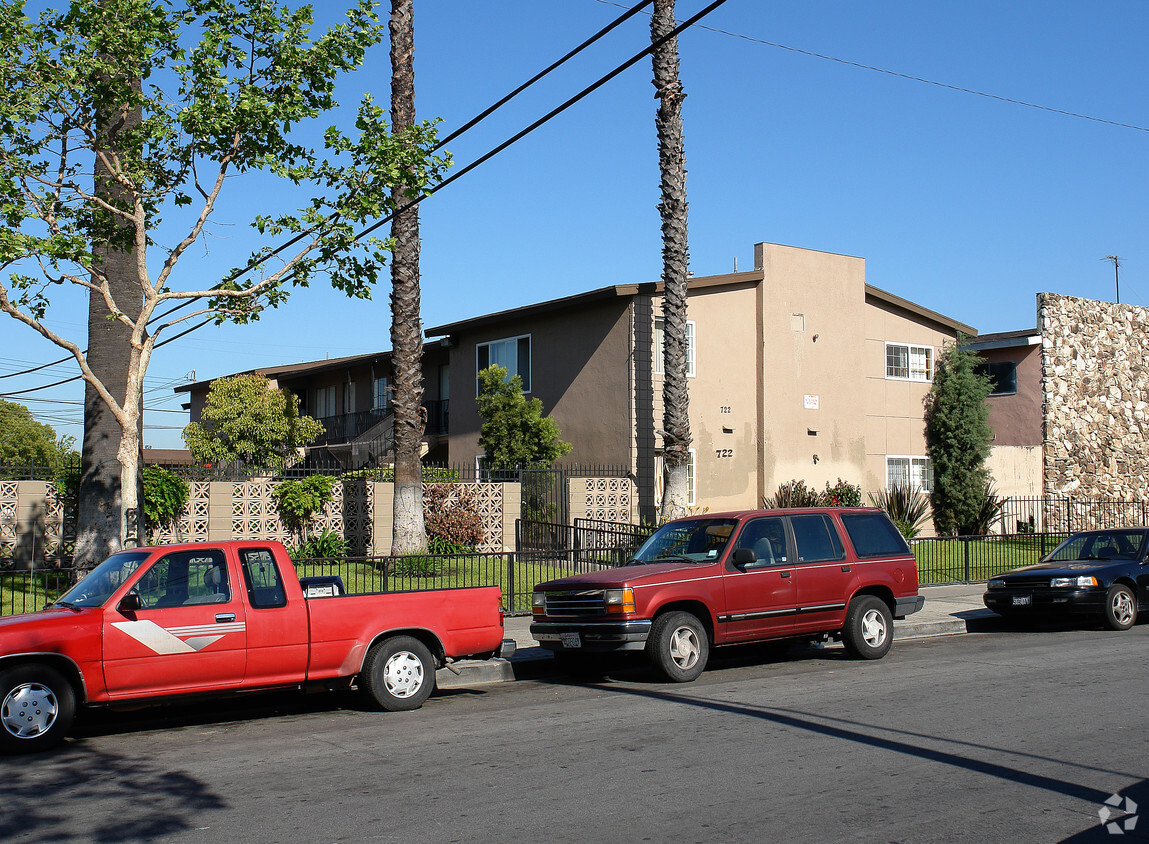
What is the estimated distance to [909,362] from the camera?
3055 centimetres

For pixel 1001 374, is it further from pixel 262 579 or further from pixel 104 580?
pixel 104 580

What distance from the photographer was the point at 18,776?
25.2 ft

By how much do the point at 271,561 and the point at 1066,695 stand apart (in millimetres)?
7741

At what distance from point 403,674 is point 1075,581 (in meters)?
10.5

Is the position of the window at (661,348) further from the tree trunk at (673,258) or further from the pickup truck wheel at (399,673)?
the pickup truck wheel at (399,673)

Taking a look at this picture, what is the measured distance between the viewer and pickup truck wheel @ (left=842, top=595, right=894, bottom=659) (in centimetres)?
1298

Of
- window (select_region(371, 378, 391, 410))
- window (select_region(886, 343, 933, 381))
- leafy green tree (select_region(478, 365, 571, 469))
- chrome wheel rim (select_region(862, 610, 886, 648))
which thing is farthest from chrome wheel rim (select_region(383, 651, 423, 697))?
window (select_region(371, 378, 391, 410))

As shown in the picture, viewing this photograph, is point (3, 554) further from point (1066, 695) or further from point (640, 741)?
point (1066, 695)

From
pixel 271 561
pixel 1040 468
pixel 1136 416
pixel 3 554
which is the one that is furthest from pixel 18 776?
pixel 1136 416

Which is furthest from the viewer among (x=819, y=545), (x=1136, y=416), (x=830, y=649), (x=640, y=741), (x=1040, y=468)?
(x=1136, y=416)

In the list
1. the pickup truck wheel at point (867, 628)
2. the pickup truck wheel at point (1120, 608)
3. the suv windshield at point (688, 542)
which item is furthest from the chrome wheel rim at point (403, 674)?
the pickup truck wheel at point (1120, 608)

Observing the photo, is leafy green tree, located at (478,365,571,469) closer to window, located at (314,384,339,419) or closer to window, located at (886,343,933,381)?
window, located at (886,343,933,381)

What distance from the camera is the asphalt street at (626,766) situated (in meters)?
6.18

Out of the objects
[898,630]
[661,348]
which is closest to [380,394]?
[661,348]
